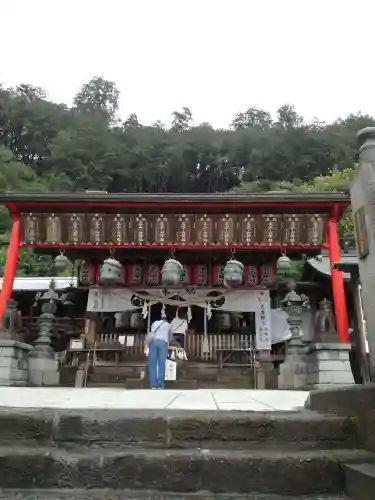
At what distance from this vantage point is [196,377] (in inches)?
484

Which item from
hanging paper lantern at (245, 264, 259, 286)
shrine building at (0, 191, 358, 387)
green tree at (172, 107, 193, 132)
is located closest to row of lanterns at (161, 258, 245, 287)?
shrine building at (0, 191, 358, 387)

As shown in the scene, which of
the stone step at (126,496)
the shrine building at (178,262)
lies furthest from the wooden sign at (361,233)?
the shrine building at (178,262)

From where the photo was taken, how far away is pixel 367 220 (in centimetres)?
331

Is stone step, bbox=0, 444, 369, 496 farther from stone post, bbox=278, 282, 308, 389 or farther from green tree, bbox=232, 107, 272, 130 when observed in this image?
green tree, bbox=232, 107, 272, 130

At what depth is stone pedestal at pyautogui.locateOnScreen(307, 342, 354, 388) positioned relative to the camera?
33.7 feet

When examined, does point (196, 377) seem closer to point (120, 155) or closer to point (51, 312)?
point (51, 312)

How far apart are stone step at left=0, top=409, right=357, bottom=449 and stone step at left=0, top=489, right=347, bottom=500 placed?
396mm

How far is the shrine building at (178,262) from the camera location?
12461mm

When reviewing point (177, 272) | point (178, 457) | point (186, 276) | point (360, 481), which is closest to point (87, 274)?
point (186, 276)

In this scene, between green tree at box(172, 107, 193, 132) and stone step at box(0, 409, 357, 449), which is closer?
stone step at box(0, 409, 357, 449)

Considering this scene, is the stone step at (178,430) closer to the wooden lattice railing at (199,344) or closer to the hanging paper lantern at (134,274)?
the wooden lattice railing at (199,344)

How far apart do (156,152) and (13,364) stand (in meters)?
40.4

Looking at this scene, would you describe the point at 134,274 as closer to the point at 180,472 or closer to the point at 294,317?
the point at 294,317

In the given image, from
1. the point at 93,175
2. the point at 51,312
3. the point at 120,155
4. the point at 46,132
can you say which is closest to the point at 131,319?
the point at 51,312
